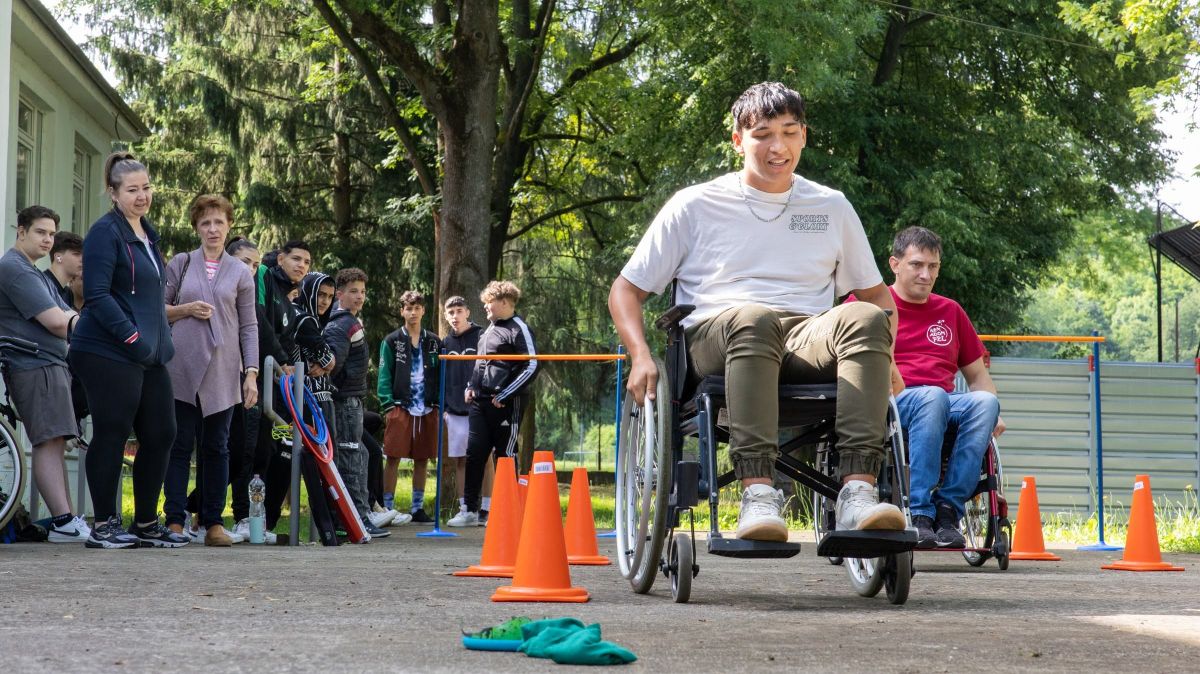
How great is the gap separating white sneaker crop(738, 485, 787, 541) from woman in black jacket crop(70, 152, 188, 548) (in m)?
3.58

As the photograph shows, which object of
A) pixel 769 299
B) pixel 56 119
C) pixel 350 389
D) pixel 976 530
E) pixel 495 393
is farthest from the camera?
pixel 56 119

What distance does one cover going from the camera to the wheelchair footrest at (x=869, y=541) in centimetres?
442

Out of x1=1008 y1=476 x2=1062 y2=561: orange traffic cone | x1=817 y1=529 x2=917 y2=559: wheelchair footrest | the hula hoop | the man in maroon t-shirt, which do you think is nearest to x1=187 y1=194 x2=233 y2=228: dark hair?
the hula hoop

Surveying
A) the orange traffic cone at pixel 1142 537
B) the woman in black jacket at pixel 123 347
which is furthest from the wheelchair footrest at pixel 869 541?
the woman in black jacket at pixel 123 347

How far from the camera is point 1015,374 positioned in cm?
1362

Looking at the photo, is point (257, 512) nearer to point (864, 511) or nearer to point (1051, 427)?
point (864, 511)

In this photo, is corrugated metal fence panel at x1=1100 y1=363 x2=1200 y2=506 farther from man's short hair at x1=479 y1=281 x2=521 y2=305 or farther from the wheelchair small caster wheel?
the wheelchair small caster wheel

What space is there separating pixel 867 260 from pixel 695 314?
70 centimetres

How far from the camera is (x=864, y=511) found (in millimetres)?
4473

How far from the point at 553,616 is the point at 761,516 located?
703 millimetres

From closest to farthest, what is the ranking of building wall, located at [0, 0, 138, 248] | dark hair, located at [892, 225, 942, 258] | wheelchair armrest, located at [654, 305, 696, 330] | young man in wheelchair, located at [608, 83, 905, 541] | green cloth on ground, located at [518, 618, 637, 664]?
green cloth on ground, located at [518, 618, 637, 664] < young man in wheelchair, located at [608, 83, 905, 541] < wheelchair armrest, located at [654, 305, 696, 330] < dark hair, located at [892, 225, 942, 258] < building wall, located at [0, 0, 138, 248]

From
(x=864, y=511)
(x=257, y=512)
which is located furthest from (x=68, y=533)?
(x=864, y=511)

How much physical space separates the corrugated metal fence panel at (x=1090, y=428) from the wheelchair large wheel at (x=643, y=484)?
8526 millimetres

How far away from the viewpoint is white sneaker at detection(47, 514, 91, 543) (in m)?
8.11
